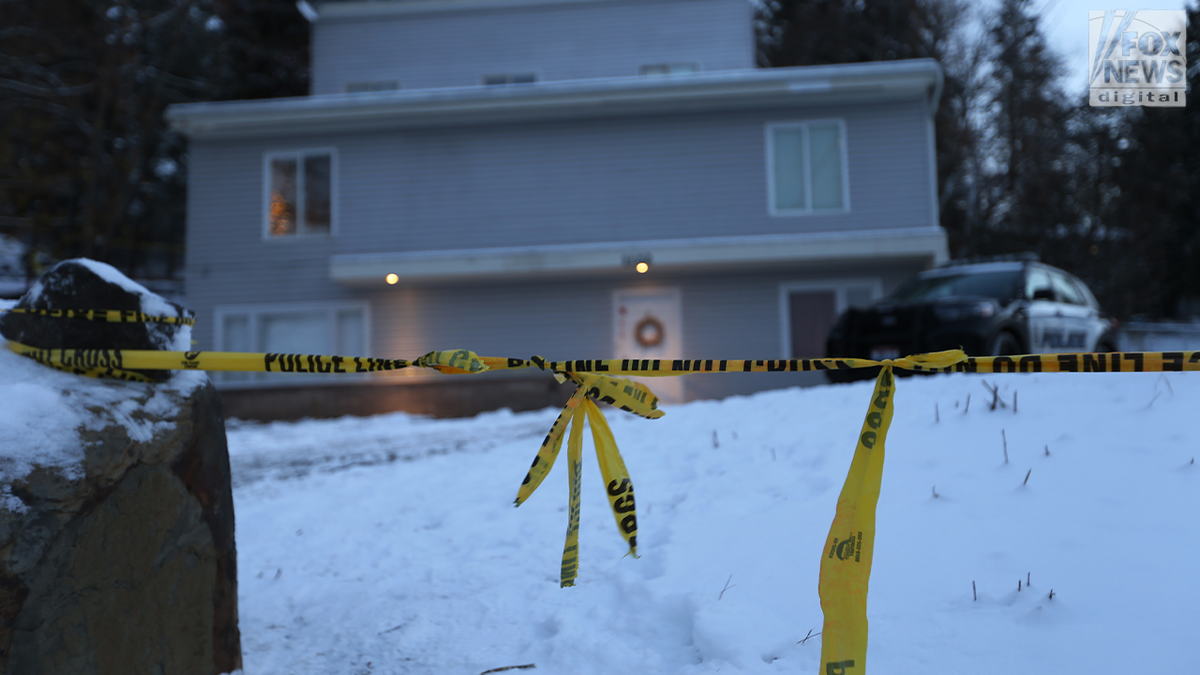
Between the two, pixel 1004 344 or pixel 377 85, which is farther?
pixel 377 85

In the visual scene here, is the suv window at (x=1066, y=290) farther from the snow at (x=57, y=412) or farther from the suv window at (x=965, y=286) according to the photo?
the snow at (x=57, y=412)

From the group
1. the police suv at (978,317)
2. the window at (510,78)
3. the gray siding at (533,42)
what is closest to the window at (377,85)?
the gray siding at (533,42)

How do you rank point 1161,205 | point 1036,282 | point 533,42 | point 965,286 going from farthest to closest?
point 1161,205 < point 533,42 < point 965,286 < point 1036,282

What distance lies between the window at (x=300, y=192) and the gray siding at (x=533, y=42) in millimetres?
3891

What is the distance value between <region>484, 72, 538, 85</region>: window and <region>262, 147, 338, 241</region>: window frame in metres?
4.51

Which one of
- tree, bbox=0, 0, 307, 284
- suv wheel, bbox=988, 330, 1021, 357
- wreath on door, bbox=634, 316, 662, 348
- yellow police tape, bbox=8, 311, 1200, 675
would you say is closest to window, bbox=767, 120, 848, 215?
wreath on door, bbox=634, 316, 662, 348

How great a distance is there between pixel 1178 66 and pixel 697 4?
11.4m

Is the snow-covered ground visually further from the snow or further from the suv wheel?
the suv wheel

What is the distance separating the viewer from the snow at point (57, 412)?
222cm

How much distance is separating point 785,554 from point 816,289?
9633 millimetres

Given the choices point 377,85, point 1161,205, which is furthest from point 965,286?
point 1161,205

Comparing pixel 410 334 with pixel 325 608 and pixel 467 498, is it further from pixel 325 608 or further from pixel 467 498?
pixel 325 608

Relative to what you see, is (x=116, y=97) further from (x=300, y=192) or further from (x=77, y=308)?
(x=77, y=308)

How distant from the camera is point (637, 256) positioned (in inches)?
467
